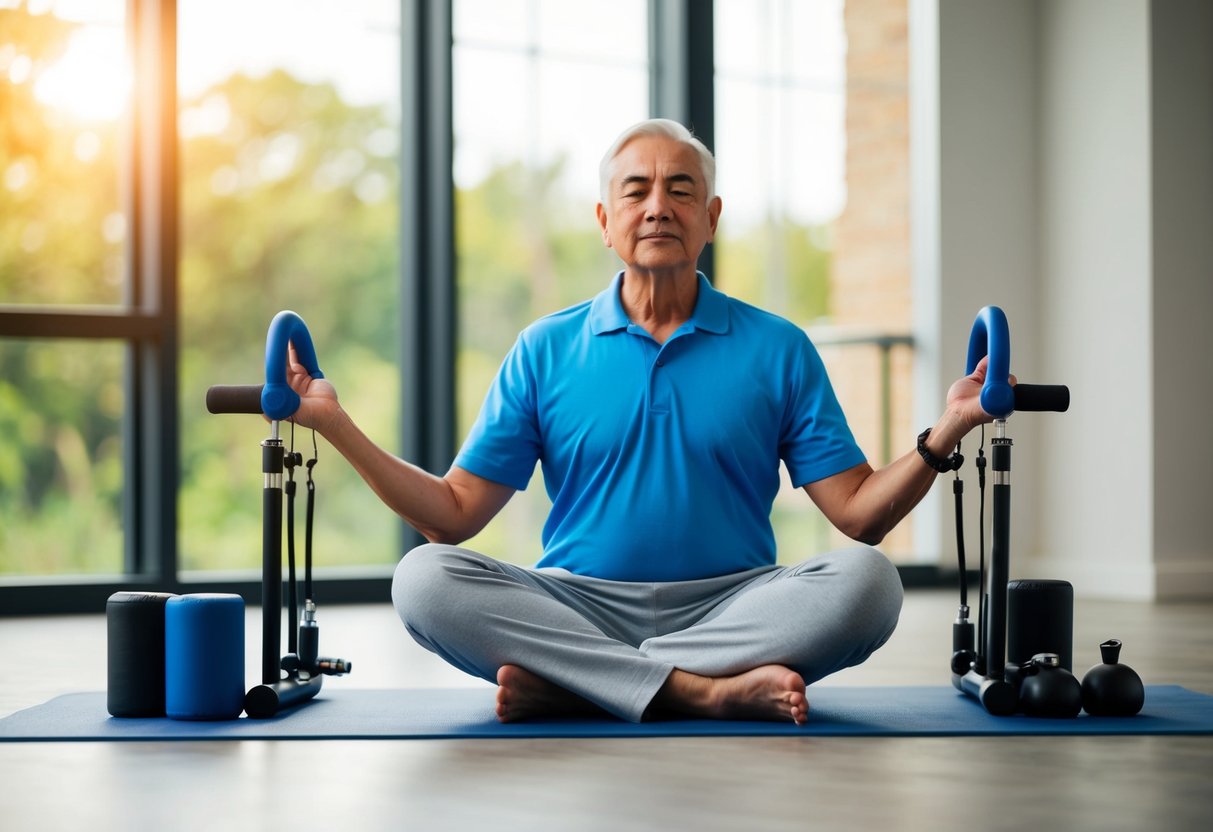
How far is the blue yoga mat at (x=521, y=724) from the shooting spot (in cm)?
207

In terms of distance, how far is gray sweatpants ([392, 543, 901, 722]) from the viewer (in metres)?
2.14

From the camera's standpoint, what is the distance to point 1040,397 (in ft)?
7.14

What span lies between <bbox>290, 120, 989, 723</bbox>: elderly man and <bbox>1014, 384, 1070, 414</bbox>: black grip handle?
72 millimetres

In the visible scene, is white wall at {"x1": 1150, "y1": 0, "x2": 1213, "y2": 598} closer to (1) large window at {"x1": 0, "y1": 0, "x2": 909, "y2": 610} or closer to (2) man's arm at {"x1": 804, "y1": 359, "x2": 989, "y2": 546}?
(1) large window at {"x1": 0, "y1": 0, "x2": 909, "y2": 610}

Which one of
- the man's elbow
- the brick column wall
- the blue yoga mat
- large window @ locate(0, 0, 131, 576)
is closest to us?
the blue yoga mat

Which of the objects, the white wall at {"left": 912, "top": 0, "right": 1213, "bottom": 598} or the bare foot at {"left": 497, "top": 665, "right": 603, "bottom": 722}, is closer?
the bare foot at {"left": 497, "top": 665, "right": 603, "bottom": 722}

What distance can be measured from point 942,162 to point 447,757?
368 centimetres

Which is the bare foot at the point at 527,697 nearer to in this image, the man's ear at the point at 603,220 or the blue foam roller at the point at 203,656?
the blue foam roller at the point at 203,656

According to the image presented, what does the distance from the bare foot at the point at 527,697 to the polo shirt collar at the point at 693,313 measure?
2.10 feet

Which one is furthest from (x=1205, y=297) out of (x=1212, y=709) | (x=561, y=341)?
(x=561, y=341)

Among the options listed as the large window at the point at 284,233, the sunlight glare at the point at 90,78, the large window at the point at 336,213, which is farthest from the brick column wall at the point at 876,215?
the sunlight glare at the point at 90,78

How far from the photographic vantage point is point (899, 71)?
208 inches

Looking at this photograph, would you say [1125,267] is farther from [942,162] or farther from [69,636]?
[69,636]

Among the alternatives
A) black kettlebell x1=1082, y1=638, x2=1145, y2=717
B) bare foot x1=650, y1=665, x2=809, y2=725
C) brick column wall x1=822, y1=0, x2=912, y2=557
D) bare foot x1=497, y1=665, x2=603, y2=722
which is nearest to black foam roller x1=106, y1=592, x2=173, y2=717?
bare foot x1=497, y1=665, x2=603, y2=722
